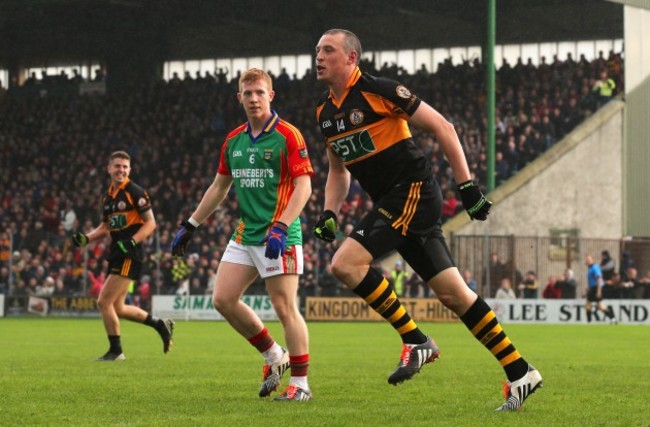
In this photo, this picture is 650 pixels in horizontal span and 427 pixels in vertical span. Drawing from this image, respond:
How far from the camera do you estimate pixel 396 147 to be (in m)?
8.35

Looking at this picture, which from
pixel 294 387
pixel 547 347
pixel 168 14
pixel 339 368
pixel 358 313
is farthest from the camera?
pixel 168 14

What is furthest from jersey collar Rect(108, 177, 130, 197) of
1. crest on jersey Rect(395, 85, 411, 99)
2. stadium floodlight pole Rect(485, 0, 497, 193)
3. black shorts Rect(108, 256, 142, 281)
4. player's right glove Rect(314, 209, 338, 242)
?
stadium floodlight pole Rect(485, 0, 497, 193)

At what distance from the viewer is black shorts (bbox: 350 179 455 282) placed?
8211 millimetres

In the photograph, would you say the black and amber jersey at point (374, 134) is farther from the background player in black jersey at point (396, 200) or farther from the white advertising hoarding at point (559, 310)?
the white advertising hoarding at point (559, 310)

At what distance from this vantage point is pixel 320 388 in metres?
10.3

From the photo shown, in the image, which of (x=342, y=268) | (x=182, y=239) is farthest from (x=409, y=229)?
(x=182, y=239)

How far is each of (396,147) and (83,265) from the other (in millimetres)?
26938

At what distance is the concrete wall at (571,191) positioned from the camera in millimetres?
36844

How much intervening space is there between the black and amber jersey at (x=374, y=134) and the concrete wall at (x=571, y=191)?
26.5 metres

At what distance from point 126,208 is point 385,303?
694 cm

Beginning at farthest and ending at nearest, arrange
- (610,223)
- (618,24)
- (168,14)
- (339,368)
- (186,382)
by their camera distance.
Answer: (168,14)
(618,24)
(610,223)
(339,368)
(186,382)

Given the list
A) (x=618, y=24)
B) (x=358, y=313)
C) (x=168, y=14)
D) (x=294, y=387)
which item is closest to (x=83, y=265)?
(x=358, y=313)

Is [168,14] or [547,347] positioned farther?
[168,14]

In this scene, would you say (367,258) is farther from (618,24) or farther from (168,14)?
(168,14)
